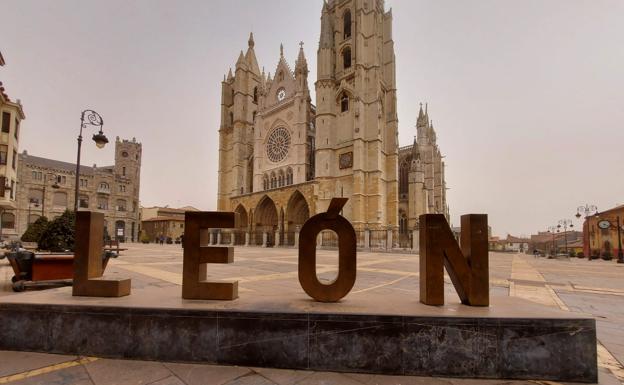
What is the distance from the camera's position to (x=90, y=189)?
47.5 meters

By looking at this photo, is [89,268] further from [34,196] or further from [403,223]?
[34,196]

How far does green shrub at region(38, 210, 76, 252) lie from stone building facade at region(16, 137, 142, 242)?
37162 millimetres

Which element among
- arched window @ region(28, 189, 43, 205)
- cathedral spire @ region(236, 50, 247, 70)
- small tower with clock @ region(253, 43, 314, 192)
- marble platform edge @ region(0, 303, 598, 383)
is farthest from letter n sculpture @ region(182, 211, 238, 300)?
arched window @ region(28, 189, 43, 205)

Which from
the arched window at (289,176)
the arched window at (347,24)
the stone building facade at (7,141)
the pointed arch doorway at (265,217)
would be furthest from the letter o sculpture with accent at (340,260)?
the arched window at (347,24)

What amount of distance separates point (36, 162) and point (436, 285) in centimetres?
6183

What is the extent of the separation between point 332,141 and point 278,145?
863 cm

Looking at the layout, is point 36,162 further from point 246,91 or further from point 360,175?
point 360,175

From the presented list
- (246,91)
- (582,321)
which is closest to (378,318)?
(582,321)

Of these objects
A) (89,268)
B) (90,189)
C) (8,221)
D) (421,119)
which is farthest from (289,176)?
(8,221)

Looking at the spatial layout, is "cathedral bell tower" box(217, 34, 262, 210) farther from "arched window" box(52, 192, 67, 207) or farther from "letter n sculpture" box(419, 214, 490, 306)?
"letter n sculpture" box(419, 214, 490, 306)

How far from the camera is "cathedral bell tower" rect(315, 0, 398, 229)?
99.4 feet

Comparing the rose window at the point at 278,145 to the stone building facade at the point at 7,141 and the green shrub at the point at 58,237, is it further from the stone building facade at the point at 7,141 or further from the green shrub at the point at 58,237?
the green shrub at the point at 58,237

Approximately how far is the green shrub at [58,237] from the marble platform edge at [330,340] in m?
7.48

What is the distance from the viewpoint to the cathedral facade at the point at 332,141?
3083 cm
